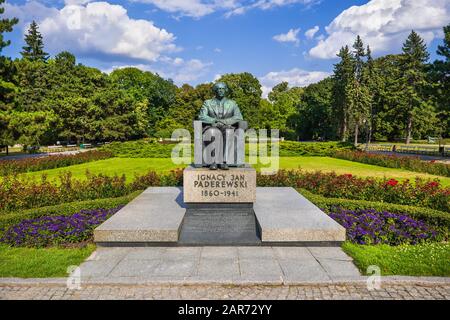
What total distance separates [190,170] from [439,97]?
30706 millimetres

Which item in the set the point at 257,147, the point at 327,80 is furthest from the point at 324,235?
the point at 327,80

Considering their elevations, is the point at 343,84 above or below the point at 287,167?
above

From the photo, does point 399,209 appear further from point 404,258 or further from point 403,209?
point 404,258

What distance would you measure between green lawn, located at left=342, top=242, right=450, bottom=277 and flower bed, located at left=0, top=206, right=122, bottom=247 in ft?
20.4

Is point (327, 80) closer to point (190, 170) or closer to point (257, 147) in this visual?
point (257, 147)

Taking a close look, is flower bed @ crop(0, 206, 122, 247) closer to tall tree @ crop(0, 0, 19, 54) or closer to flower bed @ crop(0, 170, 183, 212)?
flower bed @ crop(0, 170, 183, 212)

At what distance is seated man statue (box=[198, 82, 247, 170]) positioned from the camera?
29.9 ft

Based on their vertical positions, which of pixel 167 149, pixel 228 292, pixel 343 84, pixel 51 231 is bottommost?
pixel 228 292

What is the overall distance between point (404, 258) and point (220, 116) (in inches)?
228

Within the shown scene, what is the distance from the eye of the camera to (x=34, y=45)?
69250 mm

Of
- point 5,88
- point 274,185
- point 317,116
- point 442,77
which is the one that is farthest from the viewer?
point 317,116

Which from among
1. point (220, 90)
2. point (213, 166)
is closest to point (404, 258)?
point (213, 166)

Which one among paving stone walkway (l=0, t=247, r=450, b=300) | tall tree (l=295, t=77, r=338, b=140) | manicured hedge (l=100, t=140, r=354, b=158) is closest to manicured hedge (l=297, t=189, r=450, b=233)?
paving stone walkway (l=0, t=247, r=450, b=300)

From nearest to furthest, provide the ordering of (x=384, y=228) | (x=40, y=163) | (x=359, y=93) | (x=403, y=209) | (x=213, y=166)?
(x=384, y=228) → (x=213, y=166) → (x=403, y=209) → (x=40, y=163) → (x=359, y=93)
